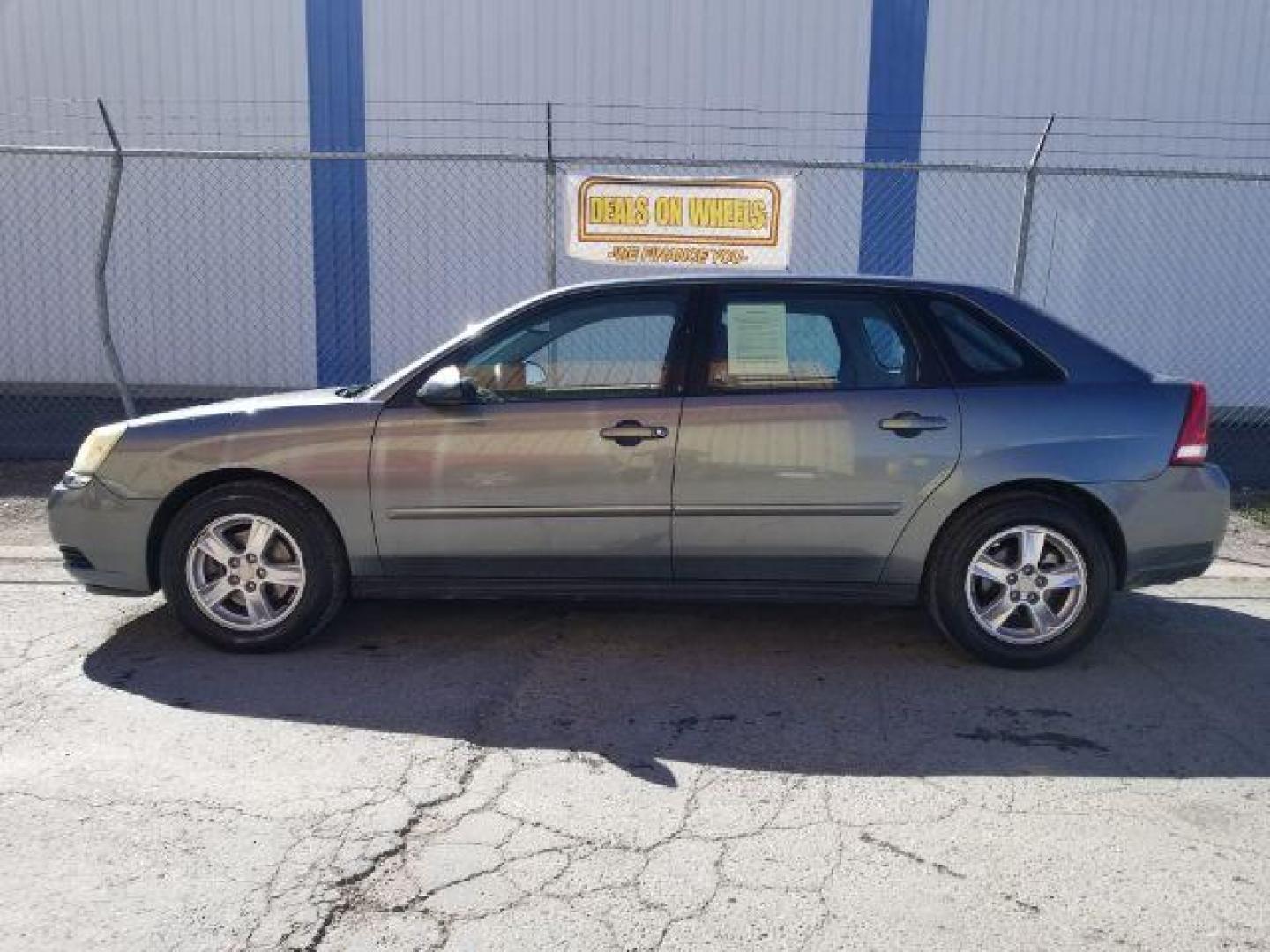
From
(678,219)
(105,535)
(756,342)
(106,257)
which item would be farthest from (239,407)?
(678,219)

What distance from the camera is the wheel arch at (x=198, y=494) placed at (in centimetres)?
461

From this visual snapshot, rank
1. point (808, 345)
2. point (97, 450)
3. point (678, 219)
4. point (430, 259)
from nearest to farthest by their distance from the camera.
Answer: point (808, 345)
point (97, 450)
point (678, 219)
point (430, 259)

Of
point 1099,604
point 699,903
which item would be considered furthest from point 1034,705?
point 699,903

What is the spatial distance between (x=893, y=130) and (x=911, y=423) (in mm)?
7534

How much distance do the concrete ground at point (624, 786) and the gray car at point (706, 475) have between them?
0.34 m

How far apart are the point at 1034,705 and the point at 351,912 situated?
271cm

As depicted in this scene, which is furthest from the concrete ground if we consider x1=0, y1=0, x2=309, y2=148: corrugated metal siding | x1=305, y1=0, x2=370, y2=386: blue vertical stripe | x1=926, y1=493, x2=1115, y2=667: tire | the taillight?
x1=0, y1=0, x2=309, y2=148: corrugated metal siding

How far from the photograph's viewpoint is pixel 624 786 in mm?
3477

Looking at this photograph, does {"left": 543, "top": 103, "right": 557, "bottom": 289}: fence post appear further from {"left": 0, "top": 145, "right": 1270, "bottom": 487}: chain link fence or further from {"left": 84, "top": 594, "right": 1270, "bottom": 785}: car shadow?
{"left": 84, "top": 594, "right": 1270, "bottom": 785}: car shadow

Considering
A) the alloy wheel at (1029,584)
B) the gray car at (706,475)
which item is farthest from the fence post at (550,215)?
the alloy wheel at (1029,584)

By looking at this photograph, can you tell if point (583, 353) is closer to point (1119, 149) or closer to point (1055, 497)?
point (1055, 497)

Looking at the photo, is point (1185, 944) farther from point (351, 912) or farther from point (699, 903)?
point (351, 912)

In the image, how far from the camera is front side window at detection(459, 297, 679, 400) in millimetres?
4586

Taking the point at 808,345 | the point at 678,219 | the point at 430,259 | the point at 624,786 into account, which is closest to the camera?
the point at 624,786
